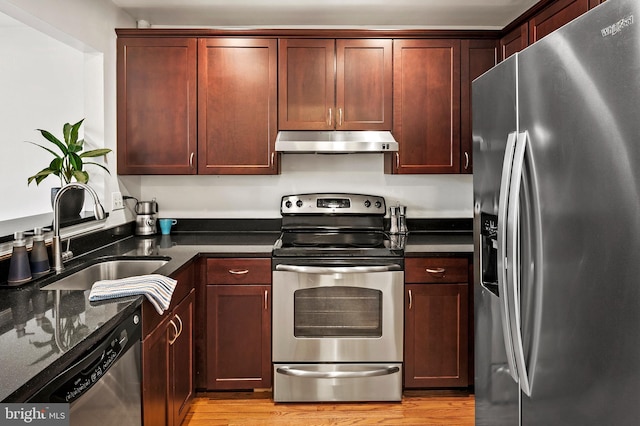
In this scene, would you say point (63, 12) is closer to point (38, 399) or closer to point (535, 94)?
point (38, 399)

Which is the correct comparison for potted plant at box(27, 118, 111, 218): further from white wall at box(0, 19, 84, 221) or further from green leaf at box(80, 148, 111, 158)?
white wall at box(0, 19, 84, 221)

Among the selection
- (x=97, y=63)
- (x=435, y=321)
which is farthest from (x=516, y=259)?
(x=97, y=63)

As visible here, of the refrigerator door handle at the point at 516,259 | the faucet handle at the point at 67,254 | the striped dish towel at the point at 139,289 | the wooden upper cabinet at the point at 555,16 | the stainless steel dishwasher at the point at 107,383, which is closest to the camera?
the stainless steel dishwasher at the point at 107,383

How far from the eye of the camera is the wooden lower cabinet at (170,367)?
6.61ft

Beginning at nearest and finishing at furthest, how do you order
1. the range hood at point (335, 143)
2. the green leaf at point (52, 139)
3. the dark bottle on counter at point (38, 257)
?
the dark bottle on counter at point (38, 257), the green leaf at point (52, 139), the range hood at point (335, 143)

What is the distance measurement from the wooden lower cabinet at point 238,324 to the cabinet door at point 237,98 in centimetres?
74

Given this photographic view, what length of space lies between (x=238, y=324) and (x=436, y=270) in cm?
116

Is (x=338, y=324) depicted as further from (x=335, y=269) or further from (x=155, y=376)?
(x=155, y=376)

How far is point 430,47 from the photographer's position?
3.26 metres

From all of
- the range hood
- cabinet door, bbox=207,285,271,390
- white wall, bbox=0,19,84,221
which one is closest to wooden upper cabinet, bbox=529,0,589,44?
the range hood

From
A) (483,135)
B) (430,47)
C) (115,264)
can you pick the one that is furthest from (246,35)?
(483,135)

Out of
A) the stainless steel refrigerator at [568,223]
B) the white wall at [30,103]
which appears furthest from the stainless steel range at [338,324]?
the white wall at [30,103]

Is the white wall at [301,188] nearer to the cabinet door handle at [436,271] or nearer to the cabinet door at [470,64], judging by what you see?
the cabinet door at [470,64]

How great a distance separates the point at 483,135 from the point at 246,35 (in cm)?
187
